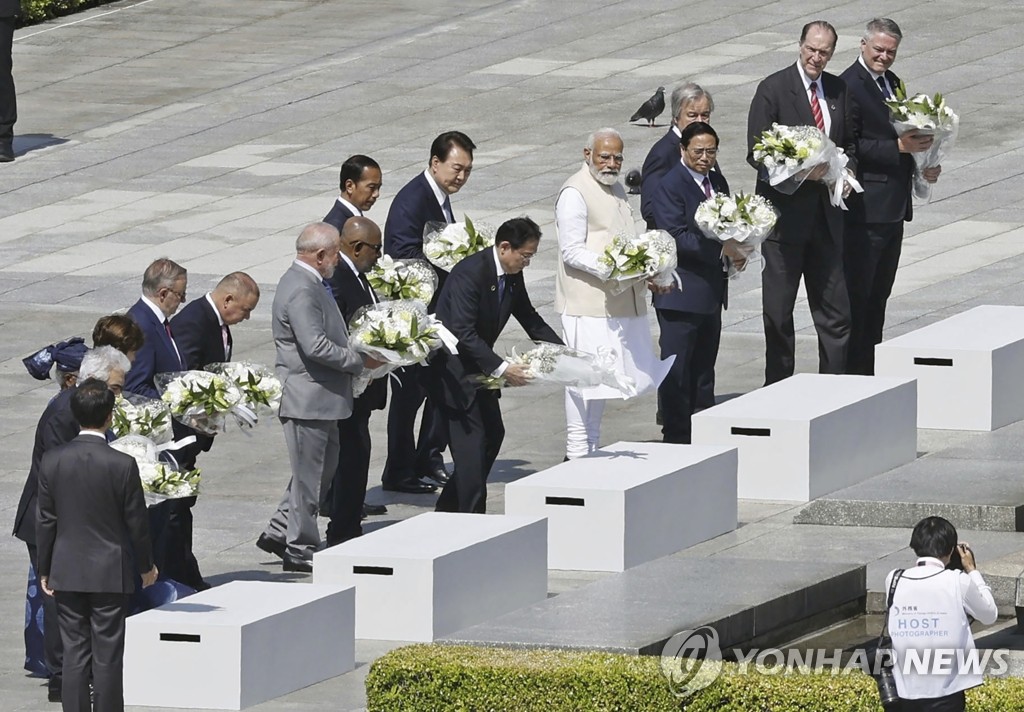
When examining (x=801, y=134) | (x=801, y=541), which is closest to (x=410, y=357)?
(x=801, y=541)

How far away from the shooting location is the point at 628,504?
37.7ft

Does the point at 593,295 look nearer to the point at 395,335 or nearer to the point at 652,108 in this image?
the point at 395,335

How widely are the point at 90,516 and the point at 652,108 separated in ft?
47.7

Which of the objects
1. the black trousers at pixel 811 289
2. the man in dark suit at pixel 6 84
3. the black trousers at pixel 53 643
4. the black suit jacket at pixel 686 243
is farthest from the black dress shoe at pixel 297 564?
the man in dark suit at pixel 6 84

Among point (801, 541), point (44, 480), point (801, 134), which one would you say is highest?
point (801, 134)

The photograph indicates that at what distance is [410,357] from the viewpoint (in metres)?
11.7

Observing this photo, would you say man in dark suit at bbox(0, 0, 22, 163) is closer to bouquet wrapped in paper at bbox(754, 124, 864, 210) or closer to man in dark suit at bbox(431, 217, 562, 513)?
bouquet wrapped in paper at bbox(754, 124, 864, 210)

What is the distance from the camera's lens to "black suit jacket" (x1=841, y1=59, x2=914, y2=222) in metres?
14.4

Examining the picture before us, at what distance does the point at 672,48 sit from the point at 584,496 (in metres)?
15.4

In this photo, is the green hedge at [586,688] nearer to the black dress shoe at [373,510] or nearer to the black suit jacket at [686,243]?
the black dress shoe at [373,510]

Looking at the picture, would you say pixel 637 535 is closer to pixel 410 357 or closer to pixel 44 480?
pixel 410 357

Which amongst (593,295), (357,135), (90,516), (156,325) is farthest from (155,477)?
(357,135)

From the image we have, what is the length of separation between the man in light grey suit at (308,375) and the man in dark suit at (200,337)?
11.8 inches

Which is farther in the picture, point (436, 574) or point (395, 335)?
point (395, 335)
